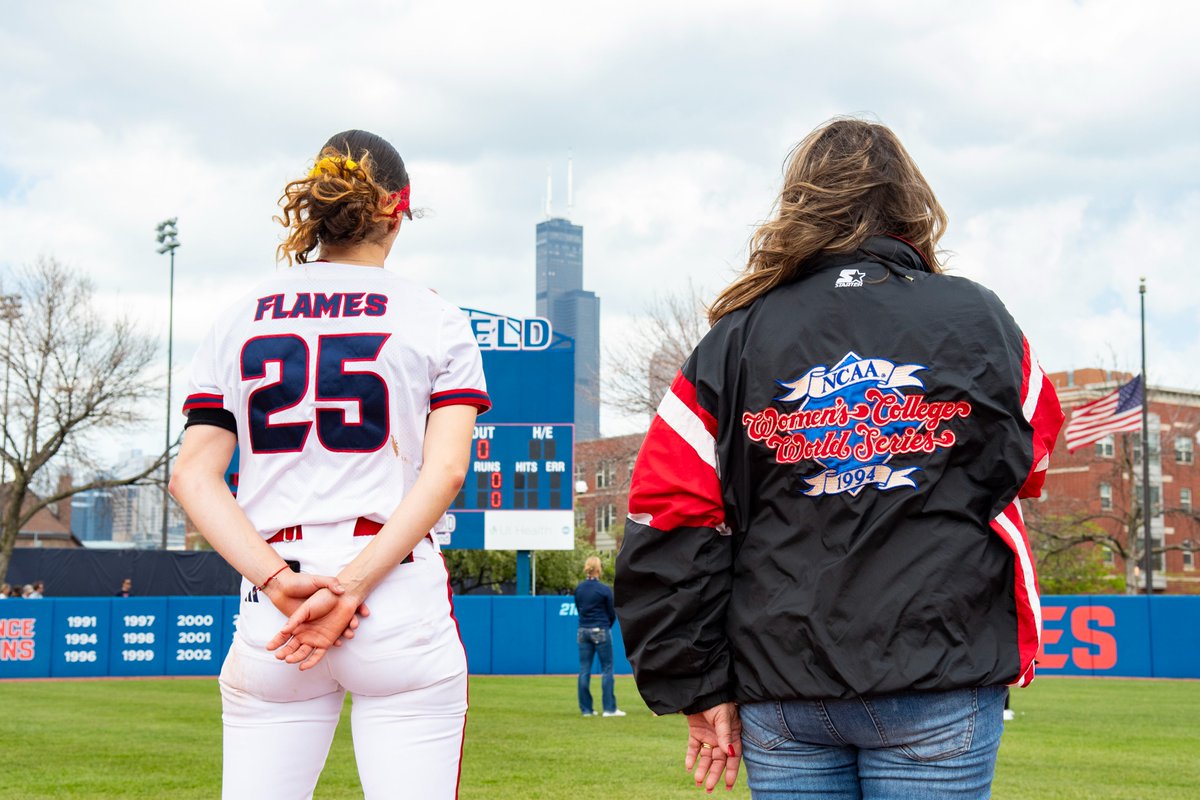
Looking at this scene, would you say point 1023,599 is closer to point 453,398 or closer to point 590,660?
→ point 453,398

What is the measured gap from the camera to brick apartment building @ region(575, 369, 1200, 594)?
156 feet

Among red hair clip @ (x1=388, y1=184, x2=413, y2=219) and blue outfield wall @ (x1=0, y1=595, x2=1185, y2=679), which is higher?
red hair clip @ (x1=388, y1=184, x2=413, y2=219)

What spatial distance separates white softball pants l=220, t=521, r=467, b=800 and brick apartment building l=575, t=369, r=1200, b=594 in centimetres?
4059

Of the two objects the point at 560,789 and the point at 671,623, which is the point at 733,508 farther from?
the point at 560,789

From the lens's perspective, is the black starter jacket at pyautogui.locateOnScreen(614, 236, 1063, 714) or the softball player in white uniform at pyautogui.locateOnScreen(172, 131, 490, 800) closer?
the black starter jacket at pyautogui.locateOnScreen(614, 236, 1063, 714)

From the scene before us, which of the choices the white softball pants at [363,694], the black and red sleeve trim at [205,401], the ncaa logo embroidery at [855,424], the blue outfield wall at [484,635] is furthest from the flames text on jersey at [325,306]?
the blue outfield wall at [484,635]

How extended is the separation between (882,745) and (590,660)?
41.7 feet

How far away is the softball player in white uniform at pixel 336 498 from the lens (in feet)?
8.39

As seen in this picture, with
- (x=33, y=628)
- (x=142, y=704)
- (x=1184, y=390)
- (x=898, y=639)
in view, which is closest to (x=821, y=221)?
(x=898, y=639)

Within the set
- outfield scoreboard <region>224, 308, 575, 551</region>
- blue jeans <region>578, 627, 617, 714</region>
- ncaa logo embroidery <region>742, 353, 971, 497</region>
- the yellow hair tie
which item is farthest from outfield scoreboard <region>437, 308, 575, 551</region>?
ncaa logo embroidery <region>742, 353, 971, 497</region>

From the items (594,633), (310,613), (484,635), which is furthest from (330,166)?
(484,635)

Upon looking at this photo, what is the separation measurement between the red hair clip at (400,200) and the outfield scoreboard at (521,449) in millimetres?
18282

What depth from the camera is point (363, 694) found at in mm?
2609

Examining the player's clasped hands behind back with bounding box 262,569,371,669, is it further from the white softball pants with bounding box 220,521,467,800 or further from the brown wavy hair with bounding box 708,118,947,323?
the brown wavy hair with bounding box 708,118,947,323
